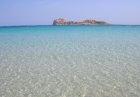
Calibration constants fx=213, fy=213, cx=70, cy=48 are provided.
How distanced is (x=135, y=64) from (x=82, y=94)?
3.67 m

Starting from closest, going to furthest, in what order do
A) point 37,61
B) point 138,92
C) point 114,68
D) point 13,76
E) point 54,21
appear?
point 138,92 < point 13,76 < point 114,68 < point 37,61 < point 54,21

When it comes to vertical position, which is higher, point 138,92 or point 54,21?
point 138,92

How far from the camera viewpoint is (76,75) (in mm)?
7168

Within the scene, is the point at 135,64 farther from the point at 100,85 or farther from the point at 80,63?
the point at 100,85

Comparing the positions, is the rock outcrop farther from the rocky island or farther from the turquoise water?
the turquoise water

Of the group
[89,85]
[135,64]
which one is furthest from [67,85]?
[135,64]

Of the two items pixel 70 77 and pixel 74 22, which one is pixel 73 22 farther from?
pixel 70 77

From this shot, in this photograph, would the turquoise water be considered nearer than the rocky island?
Yes

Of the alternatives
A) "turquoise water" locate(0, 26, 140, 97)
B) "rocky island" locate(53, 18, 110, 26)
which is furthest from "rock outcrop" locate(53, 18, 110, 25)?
"turquoise water" locate(0, 26, 140, 97)

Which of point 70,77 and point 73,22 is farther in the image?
point 73,22

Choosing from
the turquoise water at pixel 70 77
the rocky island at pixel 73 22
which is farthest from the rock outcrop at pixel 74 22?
the turquoise water at pixel 70 77

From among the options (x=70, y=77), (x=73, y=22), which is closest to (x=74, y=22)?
(x=73, y=22)

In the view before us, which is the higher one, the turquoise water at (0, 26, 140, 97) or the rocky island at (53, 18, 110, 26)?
the turquoise water at (0, 26, 140, 97)

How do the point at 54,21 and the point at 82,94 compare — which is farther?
the point at 54,21
